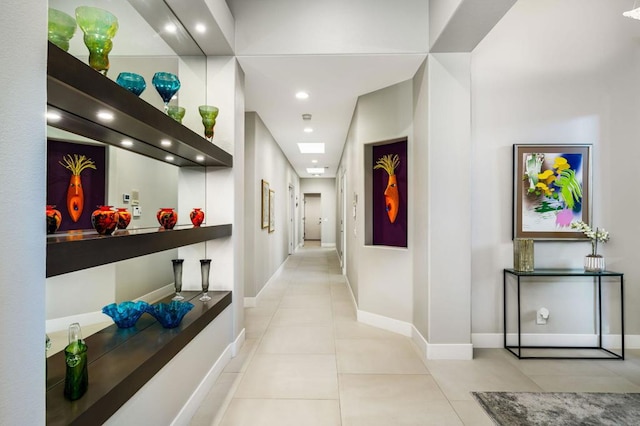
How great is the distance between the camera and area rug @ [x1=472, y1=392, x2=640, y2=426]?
2055 mm

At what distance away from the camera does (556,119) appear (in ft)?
10.7

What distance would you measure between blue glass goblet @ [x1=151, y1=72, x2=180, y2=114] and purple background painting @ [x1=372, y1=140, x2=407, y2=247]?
2.49 m

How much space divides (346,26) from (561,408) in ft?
11.4

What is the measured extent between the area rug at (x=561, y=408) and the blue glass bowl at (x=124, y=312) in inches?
92.7

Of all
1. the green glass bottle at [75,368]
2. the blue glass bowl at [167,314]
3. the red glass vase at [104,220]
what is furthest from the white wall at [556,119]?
the green glass bottle at [75,368]

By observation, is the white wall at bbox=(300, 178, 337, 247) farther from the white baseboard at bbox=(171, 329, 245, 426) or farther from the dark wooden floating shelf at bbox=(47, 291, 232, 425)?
the dark wooden floating shelf at bbox=(47, 291, 232, 425)

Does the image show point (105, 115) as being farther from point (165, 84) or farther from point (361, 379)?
point (361, 379)

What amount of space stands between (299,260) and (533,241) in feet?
22.1

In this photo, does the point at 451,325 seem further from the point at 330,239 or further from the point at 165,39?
the point at 330,239

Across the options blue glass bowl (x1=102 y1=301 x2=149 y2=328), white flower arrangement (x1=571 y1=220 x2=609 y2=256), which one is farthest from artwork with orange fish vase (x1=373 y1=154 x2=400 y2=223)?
blue glass bowl (x1=102 y1=301 x2=149 y2=328)

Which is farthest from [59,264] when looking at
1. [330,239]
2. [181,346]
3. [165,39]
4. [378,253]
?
[330,239]

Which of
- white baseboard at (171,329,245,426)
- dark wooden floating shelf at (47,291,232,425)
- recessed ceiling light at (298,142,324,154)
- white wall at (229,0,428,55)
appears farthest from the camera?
recessed ceiling light at (298,142,324,154)

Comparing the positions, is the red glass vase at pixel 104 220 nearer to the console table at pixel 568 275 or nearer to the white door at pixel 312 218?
the console table at pixel 568 275

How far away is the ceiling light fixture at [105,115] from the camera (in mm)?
1404
